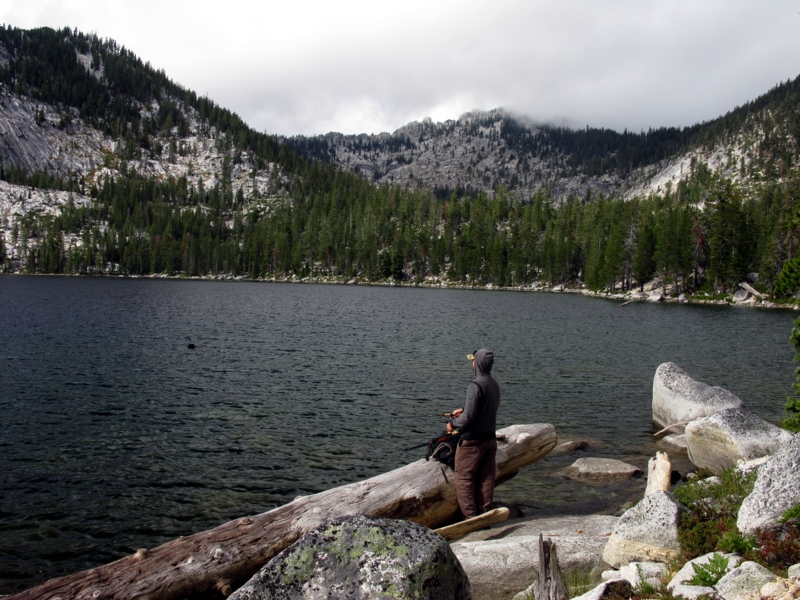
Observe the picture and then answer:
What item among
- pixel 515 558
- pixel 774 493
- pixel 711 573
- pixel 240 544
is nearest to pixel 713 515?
pixel 774 493

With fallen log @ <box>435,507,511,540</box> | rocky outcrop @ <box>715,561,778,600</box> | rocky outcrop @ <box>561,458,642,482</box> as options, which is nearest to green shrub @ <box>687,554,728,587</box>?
rocky outcrop @ <box>715,561,778,600</box>

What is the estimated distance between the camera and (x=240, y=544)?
8750mm

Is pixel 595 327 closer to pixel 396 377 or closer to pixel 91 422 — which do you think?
pixel 396 377

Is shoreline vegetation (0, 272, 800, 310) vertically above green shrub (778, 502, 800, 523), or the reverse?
shoreline vegetation (0, 272, 800, 310)

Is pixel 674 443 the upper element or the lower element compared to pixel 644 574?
lower

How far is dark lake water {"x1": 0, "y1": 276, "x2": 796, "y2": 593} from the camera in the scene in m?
13.2

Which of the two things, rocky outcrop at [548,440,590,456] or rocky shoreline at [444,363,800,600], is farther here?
rocky outcrop at [548,440,590,456]

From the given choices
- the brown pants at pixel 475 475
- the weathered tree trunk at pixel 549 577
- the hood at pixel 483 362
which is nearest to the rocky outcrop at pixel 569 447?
the brown pants at pixel 475 475

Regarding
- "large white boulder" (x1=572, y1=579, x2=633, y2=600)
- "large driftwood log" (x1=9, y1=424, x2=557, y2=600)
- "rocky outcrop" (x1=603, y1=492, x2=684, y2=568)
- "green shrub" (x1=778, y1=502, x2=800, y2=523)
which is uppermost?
"green shrub" (x1=778, y1=502, x2=800, y2=523)

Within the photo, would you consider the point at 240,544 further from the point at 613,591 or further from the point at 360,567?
the point at 613,591

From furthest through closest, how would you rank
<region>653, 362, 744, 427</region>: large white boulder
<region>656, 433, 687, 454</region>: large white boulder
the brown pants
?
<region>653, 362, 744, 427</region>: large white boulder → <region>656, 433, 687, 454</region>: large white boulder → the brown pants

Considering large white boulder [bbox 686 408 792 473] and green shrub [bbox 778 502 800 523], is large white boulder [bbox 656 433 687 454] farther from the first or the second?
green shrub [bbox 778 502 800 523]

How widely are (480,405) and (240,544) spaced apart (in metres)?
5.32

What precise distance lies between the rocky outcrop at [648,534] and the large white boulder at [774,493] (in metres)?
1.16
